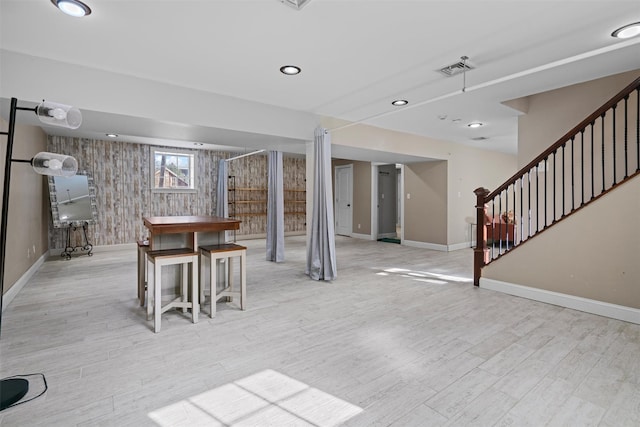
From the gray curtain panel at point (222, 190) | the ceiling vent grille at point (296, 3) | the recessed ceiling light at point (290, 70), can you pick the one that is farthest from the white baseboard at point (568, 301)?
the gray curtain panel at point (222, 190)

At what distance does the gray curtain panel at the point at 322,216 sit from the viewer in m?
4.82

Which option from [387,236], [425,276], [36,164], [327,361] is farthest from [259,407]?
[387,236]

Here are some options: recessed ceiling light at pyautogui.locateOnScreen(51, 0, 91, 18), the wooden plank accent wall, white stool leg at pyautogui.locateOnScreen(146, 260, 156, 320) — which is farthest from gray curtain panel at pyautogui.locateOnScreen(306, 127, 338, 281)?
the wooden plank accent wall

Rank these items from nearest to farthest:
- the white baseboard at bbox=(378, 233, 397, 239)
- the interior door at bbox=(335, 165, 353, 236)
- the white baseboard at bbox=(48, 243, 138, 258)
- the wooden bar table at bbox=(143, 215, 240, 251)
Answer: the wooden bar table at bbox=(143, 215, 240, 251), the white baseboard at bbox=(48, 243, 138, 258), the white baseboard at bbox=(378, 233, 397, 239), the interior door at bbox=(335, 165, 353, 236)

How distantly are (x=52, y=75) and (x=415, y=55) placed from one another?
3.49 meters

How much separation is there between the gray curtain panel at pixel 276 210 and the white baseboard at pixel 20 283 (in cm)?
363

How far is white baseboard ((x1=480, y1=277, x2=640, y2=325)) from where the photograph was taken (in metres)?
3.24

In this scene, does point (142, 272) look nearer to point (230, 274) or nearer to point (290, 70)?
point (230, 274)

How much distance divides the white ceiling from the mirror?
11.1 ft

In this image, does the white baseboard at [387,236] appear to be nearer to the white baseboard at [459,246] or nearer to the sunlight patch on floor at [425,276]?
the white baseboard at [459,246]

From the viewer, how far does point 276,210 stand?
6.29 metres

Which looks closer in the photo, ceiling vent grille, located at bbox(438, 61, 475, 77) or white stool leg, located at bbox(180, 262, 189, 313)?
ceiling vent grille, located at bbox(438, 61, 475, 77)

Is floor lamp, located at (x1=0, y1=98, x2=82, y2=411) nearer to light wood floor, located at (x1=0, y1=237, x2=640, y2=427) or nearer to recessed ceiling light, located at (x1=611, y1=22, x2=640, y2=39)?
light wood floor, located at (x1=0, y1=237, x2=640, y2=427)

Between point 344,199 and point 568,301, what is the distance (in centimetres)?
699
